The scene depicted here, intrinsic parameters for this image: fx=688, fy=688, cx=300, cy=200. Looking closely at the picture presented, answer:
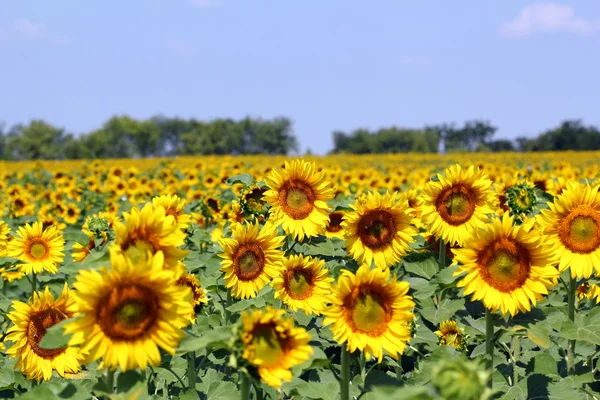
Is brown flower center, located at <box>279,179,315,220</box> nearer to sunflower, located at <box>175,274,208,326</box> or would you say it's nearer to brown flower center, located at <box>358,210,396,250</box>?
brown flower center, located at <box>358,210,396,250</box>

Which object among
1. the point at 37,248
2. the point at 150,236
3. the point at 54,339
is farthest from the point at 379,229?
the point at 37,248

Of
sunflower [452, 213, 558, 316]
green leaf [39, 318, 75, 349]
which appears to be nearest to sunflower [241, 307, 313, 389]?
green leaf [39, 318, 75, 349]

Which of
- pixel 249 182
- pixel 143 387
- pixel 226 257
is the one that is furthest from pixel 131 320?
pixel 249 182

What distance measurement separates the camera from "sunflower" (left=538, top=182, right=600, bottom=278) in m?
3.87

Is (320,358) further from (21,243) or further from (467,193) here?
(21,243)

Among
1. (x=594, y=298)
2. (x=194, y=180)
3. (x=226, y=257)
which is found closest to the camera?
(x=226, y=257)

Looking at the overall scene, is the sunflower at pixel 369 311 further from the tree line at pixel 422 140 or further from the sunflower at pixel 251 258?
the tree line at pixel 422 140

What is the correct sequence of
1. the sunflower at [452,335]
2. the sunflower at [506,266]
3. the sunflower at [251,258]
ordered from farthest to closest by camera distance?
the sunflower at [452,335], the sunflower at [251,258], the sunflower at [506,266]

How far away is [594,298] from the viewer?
5.48m

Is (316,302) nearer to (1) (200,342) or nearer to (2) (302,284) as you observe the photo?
(2) (302,284)

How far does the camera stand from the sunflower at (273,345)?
A: 8.02 ft

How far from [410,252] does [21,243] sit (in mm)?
3090

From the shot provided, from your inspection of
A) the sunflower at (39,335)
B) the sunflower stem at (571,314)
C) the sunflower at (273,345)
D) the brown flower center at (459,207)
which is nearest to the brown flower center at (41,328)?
the sunflower at (39,335)

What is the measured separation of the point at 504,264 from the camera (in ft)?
10.0
